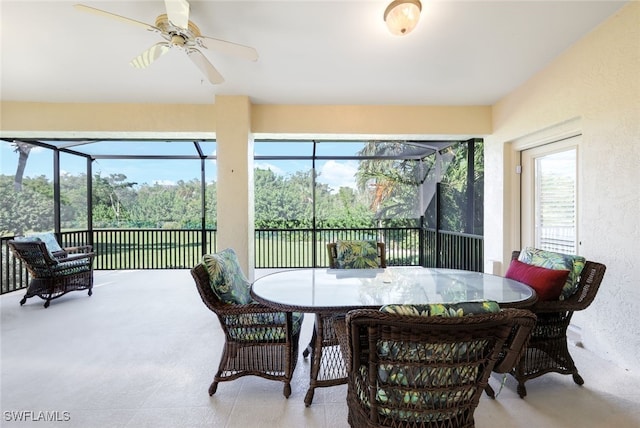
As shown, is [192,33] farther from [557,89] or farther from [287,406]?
[557,89]

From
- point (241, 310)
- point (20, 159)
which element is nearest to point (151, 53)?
point (241, 310)

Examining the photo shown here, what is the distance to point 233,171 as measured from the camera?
131 inches

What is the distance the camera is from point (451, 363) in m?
1.05

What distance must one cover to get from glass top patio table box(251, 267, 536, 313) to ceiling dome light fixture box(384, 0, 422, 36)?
5.62ft

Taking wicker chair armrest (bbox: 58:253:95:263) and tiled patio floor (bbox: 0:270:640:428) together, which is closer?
tiled patio floor (bbox: 0:270:640:428)

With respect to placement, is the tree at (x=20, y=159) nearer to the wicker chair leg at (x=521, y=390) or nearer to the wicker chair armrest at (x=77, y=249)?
the wicker chair armrest at (x=77, y=249)

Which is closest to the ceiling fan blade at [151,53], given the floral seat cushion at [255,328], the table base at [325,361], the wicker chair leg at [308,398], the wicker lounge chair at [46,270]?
the floral seat cushion at [255,328]

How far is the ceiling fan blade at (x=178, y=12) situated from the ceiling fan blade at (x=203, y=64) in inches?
11.6

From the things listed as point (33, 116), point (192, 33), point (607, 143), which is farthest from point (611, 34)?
→ point (33, 116)

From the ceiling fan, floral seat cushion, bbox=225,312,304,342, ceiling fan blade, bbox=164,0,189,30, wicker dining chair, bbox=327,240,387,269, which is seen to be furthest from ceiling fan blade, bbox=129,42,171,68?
wicker dining chair, bbox=327,240,387,269

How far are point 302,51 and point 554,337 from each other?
2.93 metres

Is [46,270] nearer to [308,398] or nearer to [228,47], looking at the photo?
[228,47]

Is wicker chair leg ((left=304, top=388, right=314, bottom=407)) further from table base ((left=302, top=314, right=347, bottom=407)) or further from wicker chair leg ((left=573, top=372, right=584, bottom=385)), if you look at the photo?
wicker chair leg ((left=573, top=372, right=584, bottom=385))

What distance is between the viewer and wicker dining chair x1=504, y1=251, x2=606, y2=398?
1.79m
